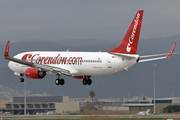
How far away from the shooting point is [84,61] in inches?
2916

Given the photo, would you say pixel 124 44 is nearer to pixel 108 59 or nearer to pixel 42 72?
pixel 108 59

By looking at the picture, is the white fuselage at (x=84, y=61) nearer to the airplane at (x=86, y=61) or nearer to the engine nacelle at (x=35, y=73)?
the airplane at (x=86, y=61)

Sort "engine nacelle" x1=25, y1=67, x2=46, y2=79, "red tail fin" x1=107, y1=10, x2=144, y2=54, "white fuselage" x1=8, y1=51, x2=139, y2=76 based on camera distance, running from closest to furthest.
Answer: "red tail fin" x1=107, y1=10, x2=144, y2=54 → "white fuselage" x1=8, y1=51, x2=139, y2=76 → "engine nacelle" x1=25, y1=67, x2=46, y2=79

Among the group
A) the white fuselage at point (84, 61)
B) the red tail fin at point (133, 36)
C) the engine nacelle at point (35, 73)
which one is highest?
the red tail fin at point (133, 36)

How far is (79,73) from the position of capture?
75.2 metres

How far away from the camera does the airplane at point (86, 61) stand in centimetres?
7000

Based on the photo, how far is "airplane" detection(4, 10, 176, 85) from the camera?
7000cm

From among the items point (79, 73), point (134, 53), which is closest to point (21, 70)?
point (79, 73)

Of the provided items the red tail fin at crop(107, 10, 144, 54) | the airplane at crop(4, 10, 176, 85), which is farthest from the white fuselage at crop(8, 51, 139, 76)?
the red tail fin at crop(107, 10, 144, 54)

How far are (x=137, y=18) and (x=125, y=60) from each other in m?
7.64

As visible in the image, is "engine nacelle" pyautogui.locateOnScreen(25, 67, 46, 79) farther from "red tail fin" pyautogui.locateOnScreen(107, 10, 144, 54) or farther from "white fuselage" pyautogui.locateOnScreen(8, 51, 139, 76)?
"red tail fin" pyautogui.locateOnScreen(107, 10, 144, 54)

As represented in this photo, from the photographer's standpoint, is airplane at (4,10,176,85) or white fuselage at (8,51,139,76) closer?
airplane at (4,10,176,85)

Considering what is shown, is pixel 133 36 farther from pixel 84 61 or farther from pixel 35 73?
pixel 35 73

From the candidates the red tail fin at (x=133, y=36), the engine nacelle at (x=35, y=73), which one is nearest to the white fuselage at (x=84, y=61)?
the red tail fin at (x=133, y=36)
